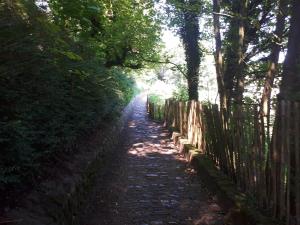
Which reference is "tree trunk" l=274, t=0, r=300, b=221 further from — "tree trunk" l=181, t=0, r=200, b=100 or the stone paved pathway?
"tree trunk" l=181, t=0, r=200, b=100

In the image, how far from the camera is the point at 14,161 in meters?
3.64

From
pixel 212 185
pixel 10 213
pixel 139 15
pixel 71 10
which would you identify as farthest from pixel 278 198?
pixel 139 15

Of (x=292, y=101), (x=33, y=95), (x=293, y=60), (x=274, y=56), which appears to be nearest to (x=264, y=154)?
(x=292, y=101)

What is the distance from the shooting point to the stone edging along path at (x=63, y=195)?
358cm

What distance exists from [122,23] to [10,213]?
42.9ft

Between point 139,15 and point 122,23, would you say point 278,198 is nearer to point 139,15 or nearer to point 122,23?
point 122,23

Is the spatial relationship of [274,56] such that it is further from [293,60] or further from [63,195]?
[63,195]

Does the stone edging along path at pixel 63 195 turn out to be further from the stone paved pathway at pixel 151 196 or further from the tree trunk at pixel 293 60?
the tree trunk at pixel 293 60

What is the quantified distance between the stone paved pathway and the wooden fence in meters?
0.76

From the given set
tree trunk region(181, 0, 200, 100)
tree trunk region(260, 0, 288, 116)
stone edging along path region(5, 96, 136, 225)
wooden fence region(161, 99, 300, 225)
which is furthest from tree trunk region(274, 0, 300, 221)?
tree trunk region(181, 0, 200, 100)

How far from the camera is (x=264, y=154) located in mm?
4531

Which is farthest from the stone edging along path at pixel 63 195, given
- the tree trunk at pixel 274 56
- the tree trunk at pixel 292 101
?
the tree trunk at pixel 274 56

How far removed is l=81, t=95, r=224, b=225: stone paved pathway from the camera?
536 cm

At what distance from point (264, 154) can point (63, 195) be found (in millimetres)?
2751
